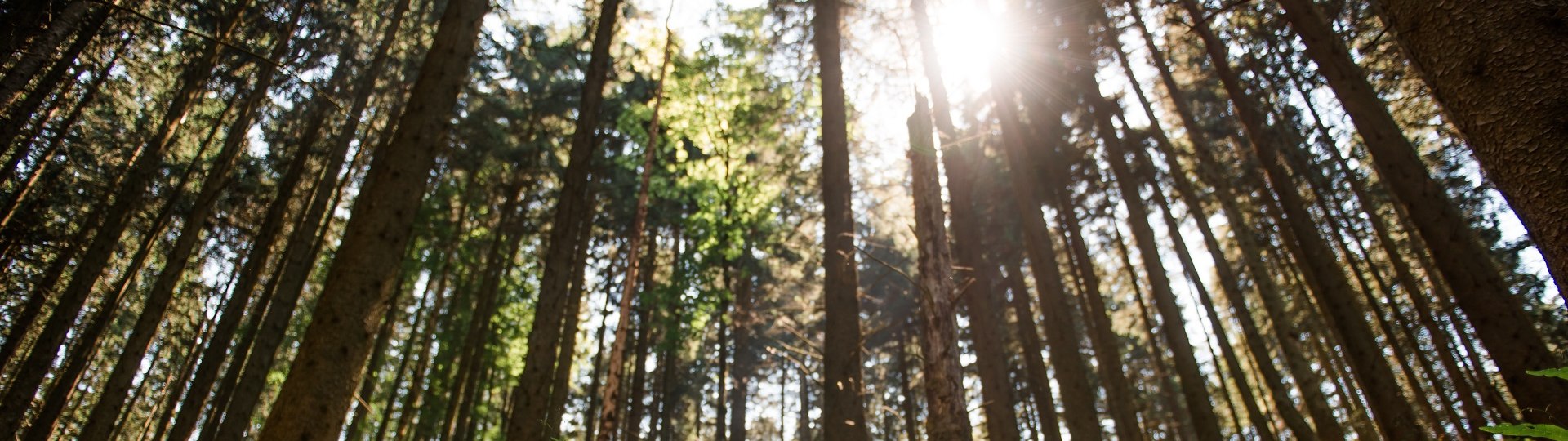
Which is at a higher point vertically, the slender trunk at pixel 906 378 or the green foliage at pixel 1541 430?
the slender trunk at pixel 906 378

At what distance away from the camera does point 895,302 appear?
90.7ft

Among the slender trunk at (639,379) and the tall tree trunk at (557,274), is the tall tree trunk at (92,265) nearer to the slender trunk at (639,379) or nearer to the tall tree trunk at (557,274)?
the tall tree trunk at (557,274)

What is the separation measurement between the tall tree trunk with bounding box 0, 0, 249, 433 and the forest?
67 mm

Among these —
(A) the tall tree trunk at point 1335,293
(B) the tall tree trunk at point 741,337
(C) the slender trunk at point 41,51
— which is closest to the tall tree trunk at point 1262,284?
(A) the tall tree trunk at point 1335,293

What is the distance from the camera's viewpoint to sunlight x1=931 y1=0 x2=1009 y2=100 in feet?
40.1

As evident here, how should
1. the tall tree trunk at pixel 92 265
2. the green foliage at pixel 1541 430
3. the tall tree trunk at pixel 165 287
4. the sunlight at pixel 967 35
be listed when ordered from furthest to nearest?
the sunlight at pixel 967 35
the tall tree trunk at pixel 165 287
the tall tree trunk at pixel 92 265
the green foliage at pixel 1541 430

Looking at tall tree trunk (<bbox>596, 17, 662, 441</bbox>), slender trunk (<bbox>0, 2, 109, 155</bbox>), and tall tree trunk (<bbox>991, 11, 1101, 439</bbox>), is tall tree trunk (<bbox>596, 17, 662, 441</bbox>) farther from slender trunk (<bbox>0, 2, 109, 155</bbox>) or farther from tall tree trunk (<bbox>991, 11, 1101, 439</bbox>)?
slender trunk (<bbox>0, 2, 109, 155</bbox>)

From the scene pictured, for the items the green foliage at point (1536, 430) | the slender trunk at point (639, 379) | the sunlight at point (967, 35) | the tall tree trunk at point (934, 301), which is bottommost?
the green foliage at point (1536, 430)

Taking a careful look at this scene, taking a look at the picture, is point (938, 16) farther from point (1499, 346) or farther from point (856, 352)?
point (1499, 346)

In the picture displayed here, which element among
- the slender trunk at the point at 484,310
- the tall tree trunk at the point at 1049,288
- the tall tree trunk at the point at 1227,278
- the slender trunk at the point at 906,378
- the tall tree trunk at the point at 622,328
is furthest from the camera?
the slender trunk at the point at 906,378

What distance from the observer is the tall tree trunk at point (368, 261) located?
15.4 feet

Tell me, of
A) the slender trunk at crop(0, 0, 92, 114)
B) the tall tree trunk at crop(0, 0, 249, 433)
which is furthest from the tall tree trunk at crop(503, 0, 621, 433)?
the tall tree trunk at crop(0, 0, 249, 433)

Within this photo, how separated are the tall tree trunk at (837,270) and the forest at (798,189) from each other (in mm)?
58

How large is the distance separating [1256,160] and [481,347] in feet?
58.7
